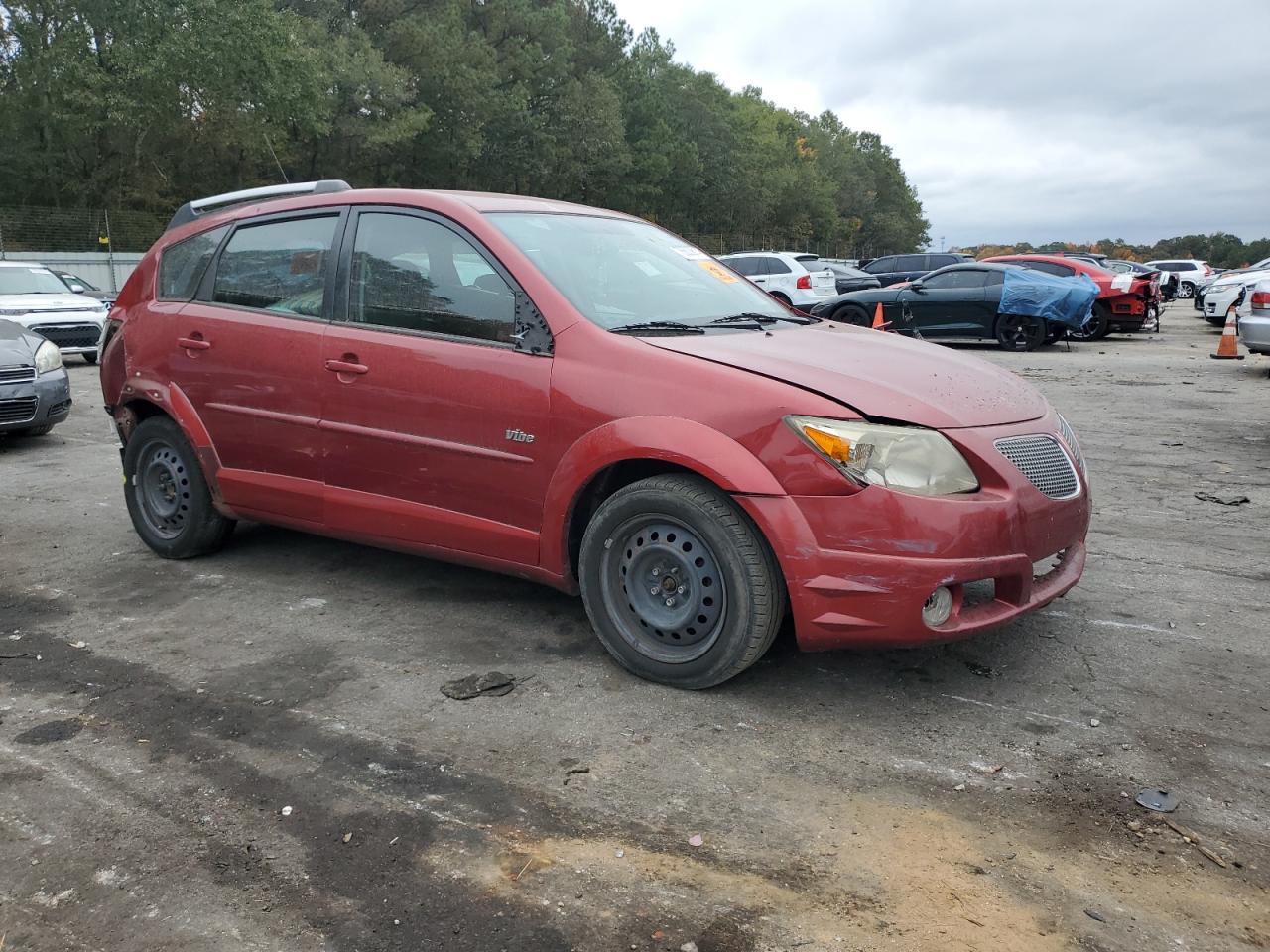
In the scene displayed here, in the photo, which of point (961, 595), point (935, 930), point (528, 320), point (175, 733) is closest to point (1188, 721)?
point (961, 595)

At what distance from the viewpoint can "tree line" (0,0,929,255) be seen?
34594 mm

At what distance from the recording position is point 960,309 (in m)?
17.4

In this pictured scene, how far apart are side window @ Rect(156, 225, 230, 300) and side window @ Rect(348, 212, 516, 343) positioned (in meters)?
1.09

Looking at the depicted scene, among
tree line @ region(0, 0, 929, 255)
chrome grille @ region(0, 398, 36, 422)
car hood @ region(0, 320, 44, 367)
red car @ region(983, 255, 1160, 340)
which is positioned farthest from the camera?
tree line @ region(0, 0, 929, 255)

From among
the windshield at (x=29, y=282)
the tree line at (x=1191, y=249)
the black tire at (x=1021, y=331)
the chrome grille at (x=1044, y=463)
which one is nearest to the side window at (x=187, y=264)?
the chrome grille at (x=1044, y=463)

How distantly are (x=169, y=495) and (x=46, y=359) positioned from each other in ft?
15.4

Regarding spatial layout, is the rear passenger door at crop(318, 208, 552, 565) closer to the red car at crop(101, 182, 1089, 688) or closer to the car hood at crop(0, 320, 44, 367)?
the red car at crop(101, 182, 1089, 688)

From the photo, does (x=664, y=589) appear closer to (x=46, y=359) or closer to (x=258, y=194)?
(x=258, y=194)

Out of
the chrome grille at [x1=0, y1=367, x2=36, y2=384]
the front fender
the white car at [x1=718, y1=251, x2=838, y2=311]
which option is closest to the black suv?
the white car at [x1=718, y1=251, x2=838, y2=311]

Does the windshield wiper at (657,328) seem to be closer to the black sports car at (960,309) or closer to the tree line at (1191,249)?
the black sports car at (960,309)

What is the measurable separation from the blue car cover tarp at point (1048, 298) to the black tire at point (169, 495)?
575 inches

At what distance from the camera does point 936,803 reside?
2984 millimetres

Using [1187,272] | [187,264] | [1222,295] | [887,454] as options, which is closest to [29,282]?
[187,264]

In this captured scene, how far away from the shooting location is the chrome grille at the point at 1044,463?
3.60 meters
